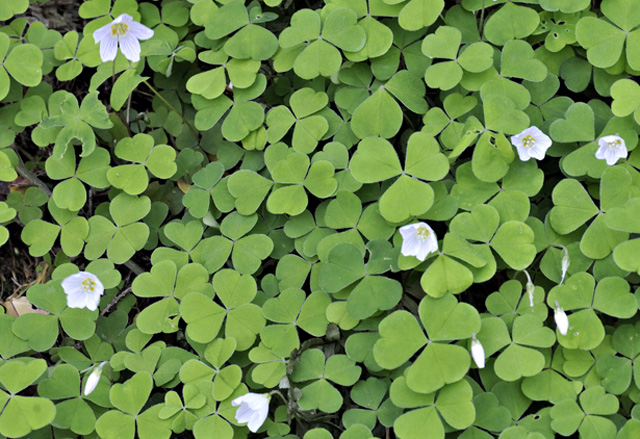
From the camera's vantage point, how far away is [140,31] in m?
2.31

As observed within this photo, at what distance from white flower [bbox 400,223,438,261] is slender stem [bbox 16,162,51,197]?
5.54 ft

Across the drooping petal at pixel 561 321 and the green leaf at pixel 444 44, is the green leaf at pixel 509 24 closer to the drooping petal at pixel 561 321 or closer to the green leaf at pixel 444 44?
the green leaf at pixel 444 44

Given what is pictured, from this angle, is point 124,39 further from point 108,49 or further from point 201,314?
point 201,314

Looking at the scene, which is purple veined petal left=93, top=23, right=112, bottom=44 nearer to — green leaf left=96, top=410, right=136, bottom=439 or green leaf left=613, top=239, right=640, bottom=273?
green leaf left=96, top=410, right=136, bottom=439

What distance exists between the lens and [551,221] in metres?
2.07

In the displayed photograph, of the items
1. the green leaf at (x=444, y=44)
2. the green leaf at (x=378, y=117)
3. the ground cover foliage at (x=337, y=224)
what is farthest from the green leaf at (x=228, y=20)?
the green leaf at (x=444, y=44)

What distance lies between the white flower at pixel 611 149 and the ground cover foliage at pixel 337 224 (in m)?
0.05

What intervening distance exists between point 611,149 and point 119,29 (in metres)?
1.91

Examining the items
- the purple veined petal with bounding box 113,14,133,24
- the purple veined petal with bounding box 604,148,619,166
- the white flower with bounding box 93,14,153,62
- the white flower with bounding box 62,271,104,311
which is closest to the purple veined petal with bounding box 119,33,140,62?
the white flower with bounding box 93,14,153,62

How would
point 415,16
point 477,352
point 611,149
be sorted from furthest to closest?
1. point 415,16
2. point 611,149
3. point 477,352

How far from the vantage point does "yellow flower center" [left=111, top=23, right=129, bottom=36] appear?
2283 mm

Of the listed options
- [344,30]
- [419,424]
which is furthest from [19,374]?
[344,30]

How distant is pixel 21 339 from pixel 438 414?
1620 millimetres

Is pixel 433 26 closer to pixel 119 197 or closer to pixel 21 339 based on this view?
pixel 119 197
